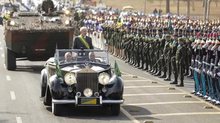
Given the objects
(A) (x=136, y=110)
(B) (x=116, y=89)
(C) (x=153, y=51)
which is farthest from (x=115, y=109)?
(C) (x=153, y=51)

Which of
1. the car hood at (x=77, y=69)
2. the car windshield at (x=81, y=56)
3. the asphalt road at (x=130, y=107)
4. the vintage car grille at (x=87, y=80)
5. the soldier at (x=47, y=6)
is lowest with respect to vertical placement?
the asphalt road at (x=130, y=107)

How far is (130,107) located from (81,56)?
182 cm

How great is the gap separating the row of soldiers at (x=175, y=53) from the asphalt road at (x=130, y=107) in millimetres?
607

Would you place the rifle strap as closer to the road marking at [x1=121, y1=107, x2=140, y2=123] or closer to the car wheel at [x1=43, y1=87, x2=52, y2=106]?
the car wheel at [x1=43, y1=87, x2=52, y2=106]

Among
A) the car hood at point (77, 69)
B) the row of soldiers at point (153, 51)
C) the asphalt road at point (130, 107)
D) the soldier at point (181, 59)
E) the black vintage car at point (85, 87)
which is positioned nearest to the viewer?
the asphalt road at point (130, 107)

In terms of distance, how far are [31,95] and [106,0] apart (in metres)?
116

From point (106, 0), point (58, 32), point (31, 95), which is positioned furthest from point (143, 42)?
point (106, 0)

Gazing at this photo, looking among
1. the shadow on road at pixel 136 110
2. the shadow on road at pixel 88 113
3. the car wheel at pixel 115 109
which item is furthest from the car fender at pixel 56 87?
the shadow on road at pixel 136 110

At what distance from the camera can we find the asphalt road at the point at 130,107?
14617mm

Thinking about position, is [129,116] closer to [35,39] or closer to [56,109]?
[56,109]

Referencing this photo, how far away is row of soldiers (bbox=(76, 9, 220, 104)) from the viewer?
18391mm

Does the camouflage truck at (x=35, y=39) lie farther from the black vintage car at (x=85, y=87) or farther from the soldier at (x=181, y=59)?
the black vintage car at (x=85, y=87)

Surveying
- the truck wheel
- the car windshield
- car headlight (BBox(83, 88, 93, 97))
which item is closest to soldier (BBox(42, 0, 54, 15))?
the truck wheel

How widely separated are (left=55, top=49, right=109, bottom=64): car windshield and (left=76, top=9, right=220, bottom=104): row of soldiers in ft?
10.5
